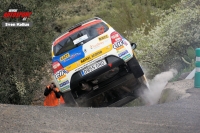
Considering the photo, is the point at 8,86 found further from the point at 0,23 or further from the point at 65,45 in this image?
the point at 65,45

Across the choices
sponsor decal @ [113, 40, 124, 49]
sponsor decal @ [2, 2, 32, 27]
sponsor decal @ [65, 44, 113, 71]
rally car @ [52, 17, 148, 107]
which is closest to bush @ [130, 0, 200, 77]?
sponsor decal @ [2, 2, 32, 27]

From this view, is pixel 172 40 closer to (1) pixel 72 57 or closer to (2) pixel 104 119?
(1) pixel 72 57

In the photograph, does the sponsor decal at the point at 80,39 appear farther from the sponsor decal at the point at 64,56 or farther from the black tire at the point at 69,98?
the black tire at the point at 69,98

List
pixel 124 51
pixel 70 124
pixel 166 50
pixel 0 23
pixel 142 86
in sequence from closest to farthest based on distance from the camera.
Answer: pixel 70 124, pixel 124 51, pixel 142 86, pixel 0 23, pixel 166 50

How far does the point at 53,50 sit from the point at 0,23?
3.06 meters

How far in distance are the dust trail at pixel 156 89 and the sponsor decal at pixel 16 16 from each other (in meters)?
4.05

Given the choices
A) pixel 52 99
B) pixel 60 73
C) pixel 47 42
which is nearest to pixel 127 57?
pixel 60 73

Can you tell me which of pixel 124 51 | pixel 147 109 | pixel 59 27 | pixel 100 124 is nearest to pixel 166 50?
pixel 124 51

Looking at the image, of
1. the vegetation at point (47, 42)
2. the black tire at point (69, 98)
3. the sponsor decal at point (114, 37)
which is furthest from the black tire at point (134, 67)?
the vegetation at point (47, 42)

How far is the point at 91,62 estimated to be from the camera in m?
9.73

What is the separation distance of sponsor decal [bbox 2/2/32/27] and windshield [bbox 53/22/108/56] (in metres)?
2.97

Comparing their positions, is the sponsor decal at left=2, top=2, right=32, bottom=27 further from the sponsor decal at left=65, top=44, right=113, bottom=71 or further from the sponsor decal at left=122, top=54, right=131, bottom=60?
the sponsor decal at left=122, top=54, right=131, bottom=60

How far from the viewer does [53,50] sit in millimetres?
10164

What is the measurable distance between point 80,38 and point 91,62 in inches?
26.0
